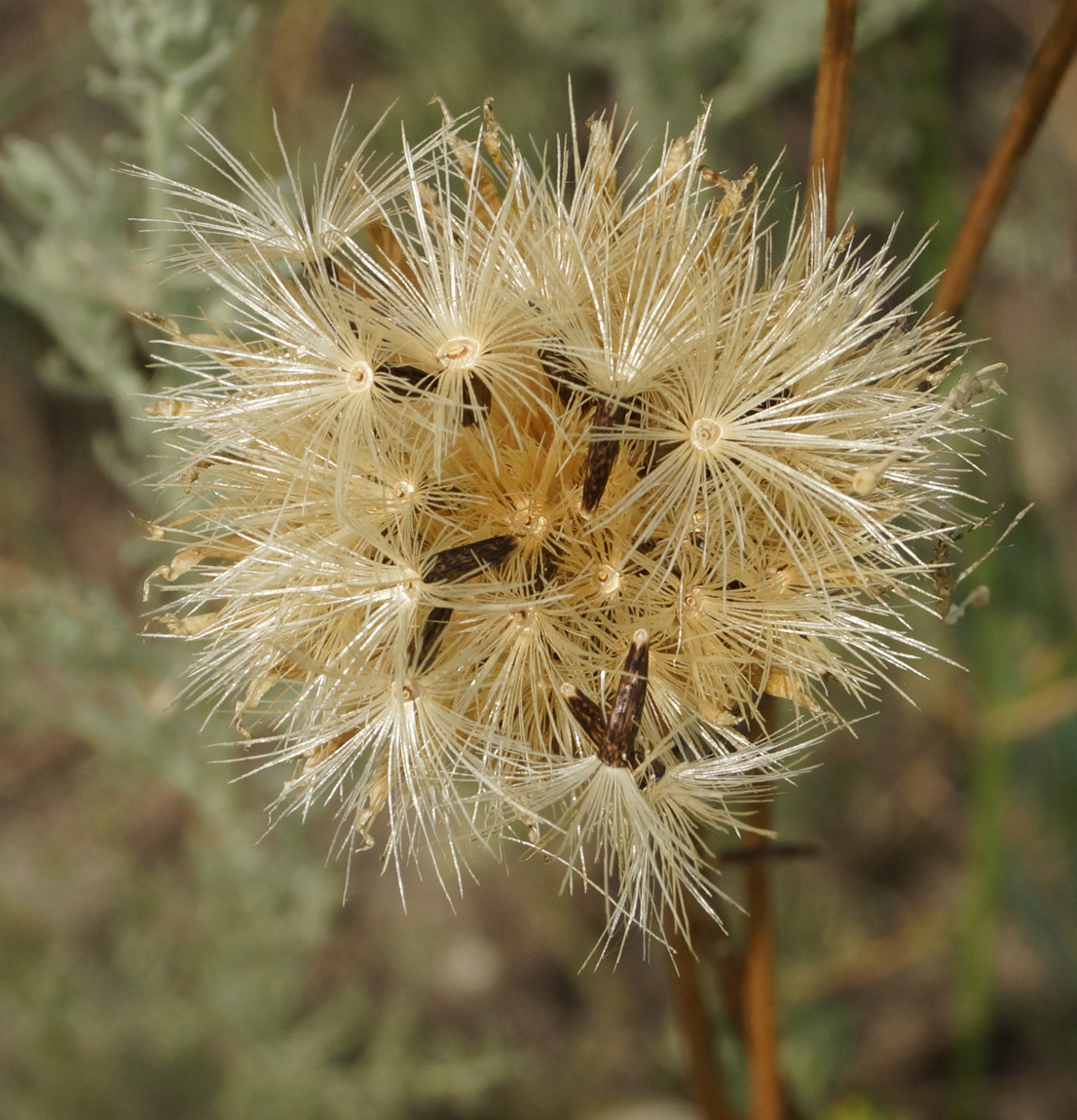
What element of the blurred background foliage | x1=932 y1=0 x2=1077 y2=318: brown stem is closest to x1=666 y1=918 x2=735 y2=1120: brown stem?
the blurred background foliage

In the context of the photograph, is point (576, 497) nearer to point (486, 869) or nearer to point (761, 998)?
Answer: point (761, 998)

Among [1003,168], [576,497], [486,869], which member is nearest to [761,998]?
[576,497]

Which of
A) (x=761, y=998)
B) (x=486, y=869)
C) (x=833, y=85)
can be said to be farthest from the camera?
(x=486, y=869)

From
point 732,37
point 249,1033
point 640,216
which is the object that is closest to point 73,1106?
point 249,1033

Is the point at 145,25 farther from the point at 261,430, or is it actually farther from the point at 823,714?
the point at 823,714

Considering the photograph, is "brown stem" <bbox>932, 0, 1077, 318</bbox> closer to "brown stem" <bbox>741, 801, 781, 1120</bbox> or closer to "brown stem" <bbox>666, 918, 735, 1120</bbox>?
"brown stem" <bbox>741, 801, 781, 1120</bbox>

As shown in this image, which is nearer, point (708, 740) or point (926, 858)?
point (708, 740)
